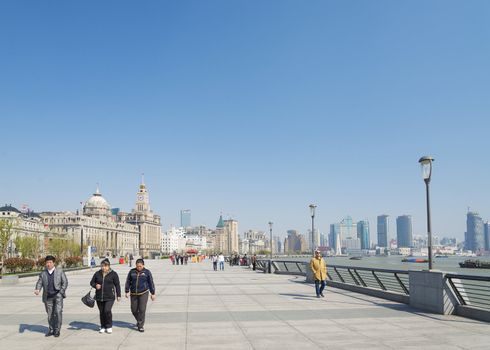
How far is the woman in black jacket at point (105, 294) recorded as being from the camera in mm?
11320

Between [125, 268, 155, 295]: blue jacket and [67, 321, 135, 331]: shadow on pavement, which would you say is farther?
[67, 321, 135, 331]: shadow on pavement

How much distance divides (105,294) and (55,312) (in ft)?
3.78

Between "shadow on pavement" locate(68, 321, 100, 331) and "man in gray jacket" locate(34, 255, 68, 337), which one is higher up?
"man in gray jacket" locate(34, 255, 68, 337)

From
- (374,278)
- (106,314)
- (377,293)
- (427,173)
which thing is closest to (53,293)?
(106,314)

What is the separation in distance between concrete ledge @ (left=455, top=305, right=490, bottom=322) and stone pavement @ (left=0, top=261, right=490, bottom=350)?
361mm

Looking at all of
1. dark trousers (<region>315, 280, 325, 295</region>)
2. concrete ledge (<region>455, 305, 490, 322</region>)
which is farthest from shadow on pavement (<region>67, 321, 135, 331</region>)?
concrete ledge (<region>455, 305, 490, 322</region>)

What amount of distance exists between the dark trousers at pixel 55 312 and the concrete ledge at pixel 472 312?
34.1ft

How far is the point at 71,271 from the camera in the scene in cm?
4397

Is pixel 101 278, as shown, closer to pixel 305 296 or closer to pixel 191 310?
pixel 191 310

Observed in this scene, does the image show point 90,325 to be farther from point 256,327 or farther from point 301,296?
point 301,296

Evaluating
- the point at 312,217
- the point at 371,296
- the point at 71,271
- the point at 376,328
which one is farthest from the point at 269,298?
the point at 71,271

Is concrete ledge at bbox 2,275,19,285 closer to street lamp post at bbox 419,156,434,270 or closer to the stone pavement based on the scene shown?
the stone pavement

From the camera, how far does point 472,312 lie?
42.3ft

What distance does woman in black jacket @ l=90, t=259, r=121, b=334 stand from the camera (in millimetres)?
11320
